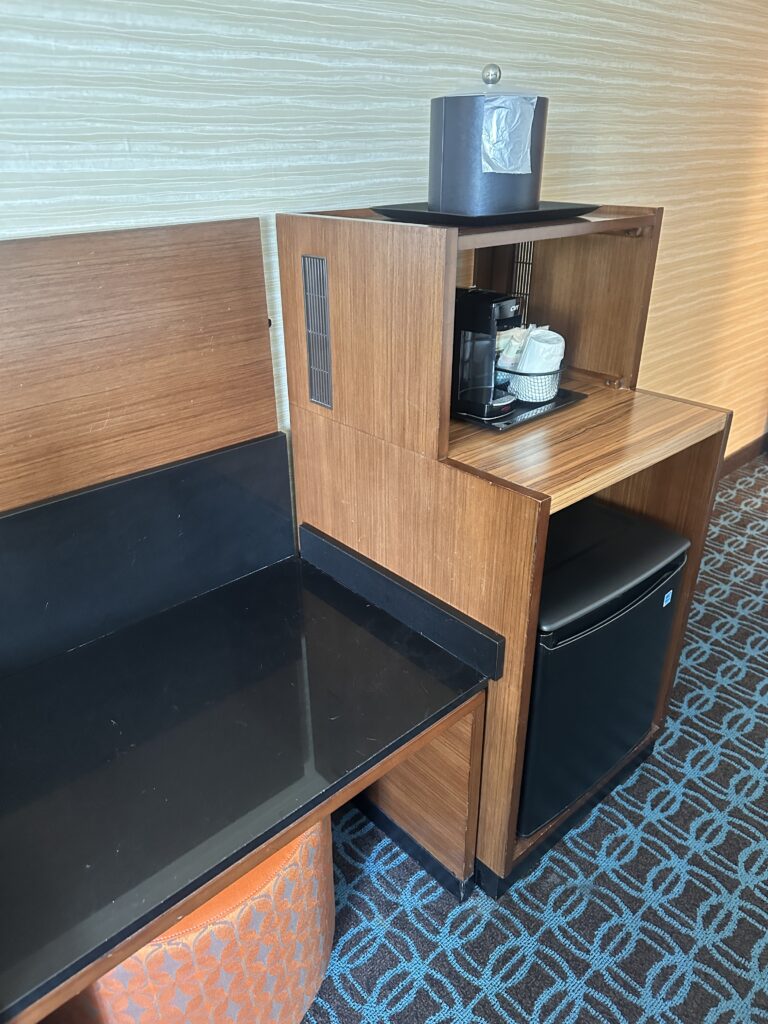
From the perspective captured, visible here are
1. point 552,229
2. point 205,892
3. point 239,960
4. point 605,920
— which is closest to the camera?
point 205,892

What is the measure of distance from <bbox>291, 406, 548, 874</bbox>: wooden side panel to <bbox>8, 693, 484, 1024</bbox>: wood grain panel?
0.50 feet

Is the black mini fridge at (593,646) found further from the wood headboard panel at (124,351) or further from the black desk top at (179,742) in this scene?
the wood headboard panel at (124,351)

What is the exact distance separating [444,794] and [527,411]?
2.43 feet

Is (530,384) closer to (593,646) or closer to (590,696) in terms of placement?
(593,646)

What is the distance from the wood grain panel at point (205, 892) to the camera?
0.74m

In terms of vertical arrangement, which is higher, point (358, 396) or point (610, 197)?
point (610, 197)

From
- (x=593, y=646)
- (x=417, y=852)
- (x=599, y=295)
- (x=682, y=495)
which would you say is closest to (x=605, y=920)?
(x=417, y=852)

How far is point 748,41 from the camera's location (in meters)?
2.19

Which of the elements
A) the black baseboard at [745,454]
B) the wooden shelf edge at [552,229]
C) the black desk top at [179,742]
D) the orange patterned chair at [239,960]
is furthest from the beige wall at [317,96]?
the black baseboard at [745,454]

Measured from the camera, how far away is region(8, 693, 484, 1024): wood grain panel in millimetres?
741

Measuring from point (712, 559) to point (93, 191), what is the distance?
7.57 feet

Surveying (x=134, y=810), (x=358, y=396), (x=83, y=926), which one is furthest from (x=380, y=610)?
(x=83, y=926)

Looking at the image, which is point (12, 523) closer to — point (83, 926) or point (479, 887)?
point (83, 926)

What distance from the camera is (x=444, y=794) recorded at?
53.1 inches
